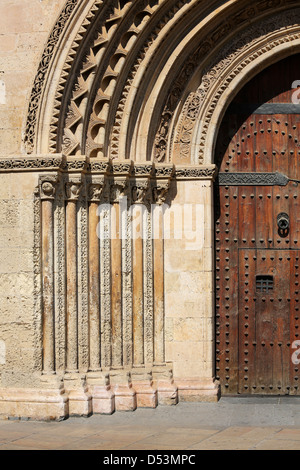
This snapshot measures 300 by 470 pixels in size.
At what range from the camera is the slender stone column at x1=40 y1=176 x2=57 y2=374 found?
797 centimetres

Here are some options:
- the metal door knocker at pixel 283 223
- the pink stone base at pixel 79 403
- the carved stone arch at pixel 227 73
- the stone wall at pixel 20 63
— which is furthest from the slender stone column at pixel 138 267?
the metal door knocker at pixel 283 223

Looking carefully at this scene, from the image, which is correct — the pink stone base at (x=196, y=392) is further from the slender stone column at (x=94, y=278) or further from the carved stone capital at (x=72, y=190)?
the carved stone capital at (x=72, y=190)

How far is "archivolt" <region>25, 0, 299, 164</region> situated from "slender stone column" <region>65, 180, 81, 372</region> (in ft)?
1.53

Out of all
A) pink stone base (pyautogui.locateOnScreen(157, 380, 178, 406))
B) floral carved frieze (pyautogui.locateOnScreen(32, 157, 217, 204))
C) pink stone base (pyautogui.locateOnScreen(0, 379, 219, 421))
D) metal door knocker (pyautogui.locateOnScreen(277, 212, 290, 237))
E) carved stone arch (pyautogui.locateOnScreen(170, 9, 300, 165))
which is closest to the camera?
pink stone base (pyautogui.locateOnScreen(0, 379, 219, 421))

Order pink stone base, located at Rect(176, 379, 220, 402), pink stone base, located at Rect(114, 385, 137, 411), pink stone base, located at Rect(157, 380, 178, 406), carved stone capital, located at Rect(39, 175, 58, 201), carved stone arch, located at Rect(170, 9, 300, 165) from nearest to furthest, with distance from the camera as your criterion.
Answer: carved stone capital, located at Rect(39, 175, 58, 201) < pink stone base, located at Rect(114, 385, 137, 411) < pink stone base, located at Rect(157, 380, 178, 406) < pink stone base, located at Rect(176, 379, 220, 402) < carved stone arch, located at Rect(170, 9, 300, 165)

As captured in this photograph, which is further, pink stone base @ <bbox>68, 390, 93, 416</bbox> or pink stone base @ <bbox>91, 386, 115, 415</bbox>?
pink stone base @ <bbox>91, 386, 115, 415</bbox>

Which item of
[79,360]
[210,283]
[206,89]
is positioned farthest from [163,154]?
[79,360]

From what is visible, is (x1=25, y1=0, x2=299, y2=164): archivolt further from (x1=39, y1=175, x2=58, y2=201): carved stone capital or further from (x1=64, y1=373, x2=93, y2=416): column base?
(x1=64, y1=373, x2=93, y2=416): column base

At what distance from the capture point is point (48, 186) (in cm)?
792

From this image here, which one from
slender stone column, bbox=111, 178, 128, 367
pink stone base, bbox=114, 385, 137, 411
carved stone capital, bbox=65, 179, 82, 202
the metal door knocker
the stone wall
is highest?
the stone wall

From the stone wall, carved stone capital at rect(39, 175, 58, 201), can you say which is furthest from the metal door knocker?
the stone wall

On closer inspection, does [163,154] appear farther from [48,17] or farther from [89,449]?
[89,449]

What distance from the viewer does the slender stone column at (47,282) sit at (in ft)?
26.1

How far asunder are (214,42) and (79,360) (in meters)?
3.54
